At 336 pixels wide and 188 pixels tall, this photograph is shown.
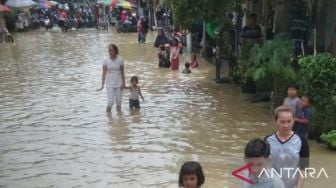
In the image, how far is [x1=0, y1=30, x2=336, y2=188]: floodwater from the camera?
26.1ft

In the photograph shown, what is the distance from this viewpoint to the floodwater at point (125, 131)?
7969mm

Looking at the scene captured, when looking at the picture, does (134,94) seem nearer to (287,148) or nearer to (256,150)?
(287,148)

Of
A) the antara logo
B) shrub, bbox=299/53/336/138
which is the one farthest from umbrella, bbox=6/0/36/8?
the antara logo

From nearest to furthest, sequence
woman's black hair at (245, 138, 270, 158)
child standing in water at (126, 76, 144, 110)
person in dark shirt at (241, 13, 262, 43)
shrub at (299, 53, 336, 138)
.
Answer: woman's black hair at (245, 138, 270, 158) < shrub at (299, 53, 336, 138) < child standing in water at (126, 76, 144, 110) < person in dark shirt at (241, 13, 262, 43)

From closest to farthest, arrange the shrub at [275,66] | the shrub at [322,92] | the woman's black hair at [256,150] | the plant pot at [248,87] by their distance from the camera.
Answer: the woman's black hair at [256,150] → the shrub at [322,92] → the shrub at [275,66] → the plant pot at [248,87]

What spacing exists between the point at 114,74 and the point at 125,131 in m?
1.68

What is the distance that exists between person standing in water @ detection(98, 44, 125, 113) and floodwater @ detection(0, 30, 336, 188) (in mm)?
464

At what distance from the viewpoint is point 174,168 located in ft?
27.0

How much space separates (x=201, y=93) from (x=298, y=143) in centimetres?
1027

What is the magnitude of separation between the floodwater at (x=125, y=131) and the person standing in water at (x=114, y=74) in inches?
18.2

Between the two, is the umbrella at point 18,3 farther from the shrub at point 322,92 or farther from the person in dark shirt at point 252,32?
the shrub at point 322,92

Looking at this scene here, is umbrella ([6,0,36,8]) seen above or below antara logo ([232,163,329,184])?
above

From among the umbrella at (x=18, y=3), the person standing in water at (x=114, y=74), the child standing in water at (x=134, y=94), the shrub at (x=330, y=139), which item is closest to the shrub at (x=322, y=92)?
the shrub at (x=330, y=139)

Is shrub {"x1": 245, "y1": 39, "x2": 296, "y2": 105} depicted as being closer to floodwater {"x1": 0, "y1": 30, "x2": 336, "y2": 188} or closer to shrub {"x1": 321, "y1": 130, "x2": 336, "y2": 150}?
floodwater {"x1": 0, "y1": 30, "x2": 336, "y2": 188}
